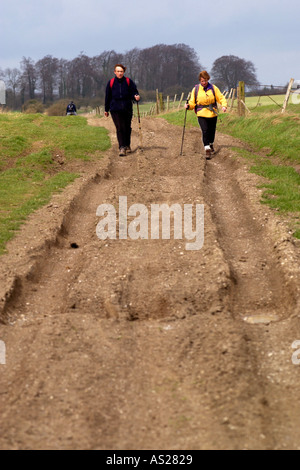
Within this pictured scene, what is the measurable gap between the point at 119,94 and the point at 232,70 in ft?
273

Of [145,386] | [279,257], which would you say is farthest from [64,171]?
[145,386]

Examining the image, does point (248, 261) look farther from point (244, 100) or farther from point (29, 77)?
point (29, 77)

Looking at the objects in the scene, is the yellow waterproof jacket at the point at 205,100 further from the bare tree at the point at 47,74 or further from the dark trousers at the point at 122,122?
the bare tree at the point at 47,74

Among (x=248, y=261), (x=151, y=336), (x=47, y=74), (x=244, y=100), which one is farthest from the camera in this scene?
(x=47, y=74)

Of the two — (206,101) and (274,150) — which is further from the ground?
(206,101)

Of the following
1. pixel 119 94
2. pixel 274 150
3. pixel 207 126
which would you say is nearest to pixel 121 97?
pixel 119 94

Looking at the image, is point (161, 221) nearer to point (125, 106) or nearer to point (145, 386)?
point (145, 386)

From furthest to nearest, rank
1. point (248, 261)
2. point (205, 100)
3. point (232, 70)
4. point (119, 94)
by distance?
point (232, 70)
point (119, 94)
point (205, 100)
point (248, 261)

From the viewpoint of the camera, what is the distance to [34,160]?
16.2m

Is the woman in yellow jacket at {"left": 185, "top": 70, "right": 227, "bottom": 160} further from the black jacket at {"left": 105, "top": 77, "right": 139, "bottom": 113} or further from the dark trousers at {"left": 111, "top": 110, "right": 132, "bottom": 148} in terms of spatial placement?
the dark trousers at {"left": 111, "top": 110, "right": 132, "bottom": 148}

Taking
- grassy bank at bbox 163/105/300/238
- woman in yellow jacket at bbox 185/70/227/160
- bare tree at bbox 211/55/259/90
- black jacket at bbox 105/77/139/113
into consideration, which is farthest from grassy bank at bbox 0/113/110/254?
bare tree at bbox 211/55/259/90

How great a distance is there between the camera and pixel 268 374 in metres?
5.35

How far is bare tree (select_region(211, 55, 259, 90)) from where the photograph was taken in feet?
302

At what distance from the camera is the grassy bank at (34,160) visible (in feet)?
38.3
